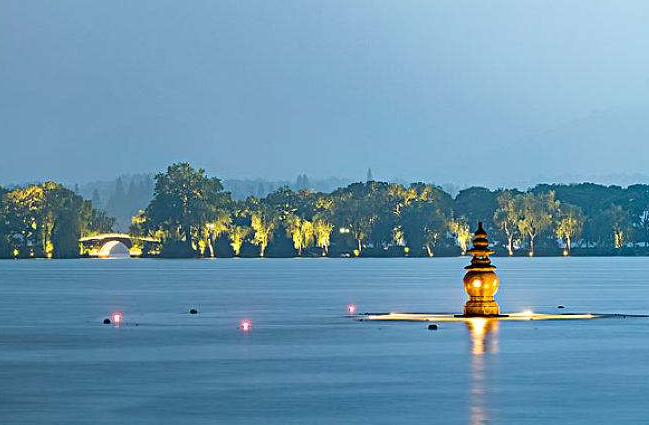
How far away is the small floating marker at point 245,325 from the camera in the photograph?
62244 mm

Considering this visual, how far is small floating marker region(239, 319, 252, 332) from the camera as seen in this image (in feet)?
204

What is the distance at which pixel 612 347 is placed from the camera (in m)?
50.6

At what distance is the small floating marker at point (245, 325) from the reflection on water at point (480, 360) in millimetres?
8562

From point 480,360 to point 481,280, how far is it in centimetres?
1790

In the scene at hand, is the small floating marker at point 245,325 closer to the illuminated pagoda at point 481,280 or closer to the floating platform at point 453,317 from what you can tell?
the floating platform at point 453,317

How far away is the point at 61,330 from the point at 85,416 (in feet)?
97.8

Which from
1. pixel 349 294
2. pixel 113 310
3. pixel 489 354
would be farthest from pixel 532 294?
pixel 489 354

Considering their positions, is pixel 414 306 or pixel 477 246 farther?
pixel 414 306

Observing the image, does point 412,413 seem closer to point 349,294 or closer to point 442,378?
point 442,378

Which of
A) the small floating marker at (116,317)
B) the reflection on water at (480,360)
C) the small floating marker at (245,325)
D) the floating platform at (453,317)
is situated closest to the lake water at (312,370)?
the reflection on water at (480,360)

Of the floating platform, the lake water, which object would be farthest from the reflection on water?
the floating platform

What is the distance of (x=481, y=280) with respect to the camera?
63438mm

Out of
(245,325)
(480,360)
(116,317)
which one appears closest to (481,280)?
(245,325)

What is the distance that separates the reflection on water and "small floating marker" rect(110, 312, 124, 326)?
14.9 meters
